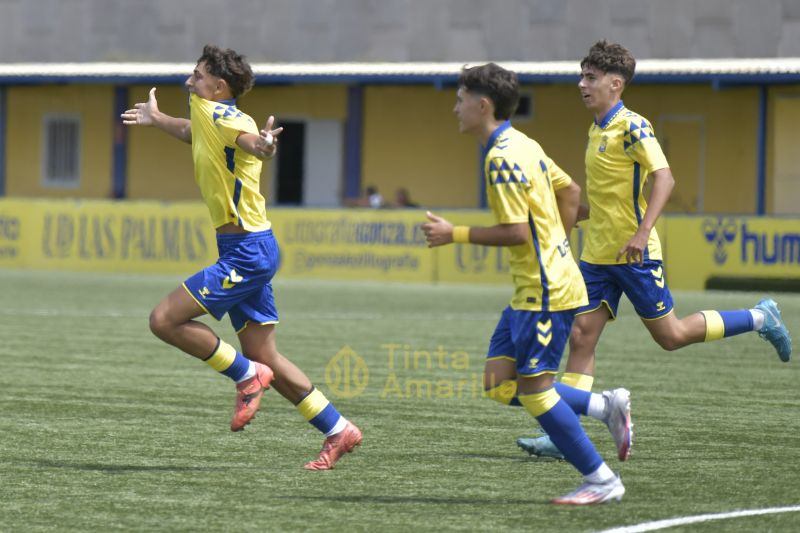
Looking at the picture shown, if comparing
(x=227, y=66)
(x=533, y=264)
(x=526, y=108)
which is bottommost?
(x=533, y=264)

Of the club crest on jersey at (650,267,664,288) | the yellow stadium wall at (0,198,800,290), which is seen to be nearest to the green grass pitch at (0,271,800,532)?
Answer: the club crest on jersey at (650,267,664,288)

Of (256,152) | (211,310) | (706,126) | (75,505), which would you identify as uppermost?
(706,126)

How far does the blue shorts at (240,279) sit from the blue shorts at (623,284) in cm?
181

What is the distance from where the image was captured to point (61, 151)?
3616 cm

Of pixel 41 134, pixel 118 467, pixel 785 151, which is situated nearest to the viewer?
pixel 118 467

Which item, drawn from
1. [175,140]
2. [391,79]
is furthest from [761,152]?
[175,140]

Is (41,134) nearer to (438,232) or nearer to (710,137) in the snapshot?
(710,137)

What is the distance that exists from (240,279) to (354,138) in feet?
81.2

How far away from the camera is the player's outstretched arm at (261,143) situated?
7.35 metres

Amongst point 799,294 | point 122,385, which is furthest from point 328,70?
point 122,385

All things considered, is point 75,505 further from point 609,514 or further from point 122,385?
point 122,385

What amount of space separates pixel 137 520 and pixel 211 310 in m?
1.51

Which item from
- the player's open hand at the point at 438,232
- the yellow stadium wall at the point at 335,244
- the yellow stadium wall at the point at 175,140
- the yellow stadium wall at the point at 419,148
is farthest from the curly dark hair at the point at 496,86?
the yellow stadium wall at the point at 175,140

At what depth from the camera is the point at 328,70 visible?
3031 cm
